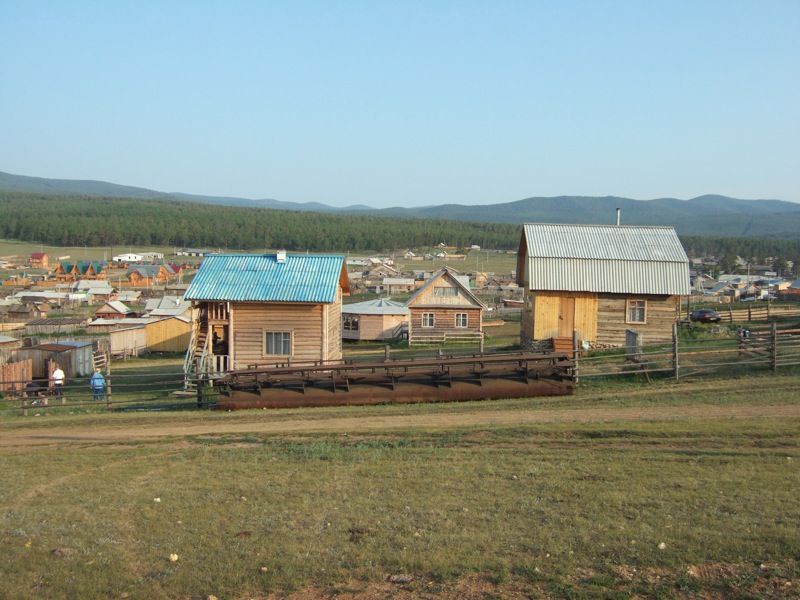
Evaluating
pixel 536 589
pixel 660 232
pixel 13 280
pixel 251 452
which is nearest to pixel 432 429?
pixel 251 452

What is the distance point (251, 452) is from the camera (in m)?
16.2

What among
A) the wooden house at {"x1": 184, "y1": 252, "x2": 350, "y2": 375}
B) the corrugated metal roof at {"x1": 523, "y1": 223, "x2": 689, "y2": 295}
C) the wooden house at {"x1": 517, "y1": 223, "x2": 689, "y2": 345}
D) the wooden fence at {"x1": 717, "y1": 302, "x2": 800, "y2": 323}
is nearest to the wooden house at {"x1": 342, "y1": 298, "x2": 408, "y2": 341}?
the corrugated metal roof at {"x1": 523, "y1": 223, "x2": 689, "y2": 295}

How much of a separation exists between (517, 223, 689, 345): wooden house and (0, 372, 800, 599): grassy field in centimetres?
1273

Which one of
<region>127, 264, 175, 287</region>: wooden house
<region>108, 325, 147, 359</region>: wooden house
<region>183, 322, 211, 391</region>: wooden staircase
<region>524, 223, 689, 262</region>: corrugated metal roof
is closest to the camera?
<region>183, 322, 211, 391</region>: wooden staircase

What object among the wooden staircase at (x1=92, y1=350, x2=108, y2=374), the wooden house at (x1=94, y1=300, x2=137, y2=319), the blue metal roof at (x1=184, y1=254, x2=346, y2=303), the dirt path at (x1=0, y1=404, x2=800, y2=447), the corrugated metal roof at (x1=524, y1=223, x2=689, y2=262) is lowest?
the wooden staircase at (x1=92, y1=350, x2=108, y2=374)

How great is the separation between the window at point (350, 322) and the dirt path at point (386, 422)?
31.8 meters

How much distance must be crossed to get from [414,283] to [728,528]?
98420mm

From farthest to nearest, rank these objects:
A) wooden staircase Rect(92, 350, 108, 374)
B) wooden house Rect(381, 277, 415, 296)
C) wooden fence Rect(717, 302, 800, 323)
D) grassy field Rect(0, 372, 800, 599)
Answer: wooden house Rect(381, 277, 415, 296) < wooden fence Rect(717, 302, 800, 323) < wooden staircase Rect(92, 350, 108, 374) < grassy field Rect(0, 372, 800, 599)

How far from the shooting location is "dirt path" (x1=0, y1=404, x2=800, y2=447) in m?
18.5

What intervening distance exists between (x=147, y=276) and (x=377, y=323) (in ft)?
243

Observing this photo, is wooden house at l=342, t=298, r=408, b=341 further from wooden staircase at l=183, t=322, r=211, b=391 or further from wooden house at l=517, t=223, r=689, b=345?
wooden staircase at l=183, t=322, r=211, b=391

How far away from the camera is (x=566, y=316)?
32625 mm

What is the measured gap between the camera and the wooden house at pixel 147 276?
11577 centimetres

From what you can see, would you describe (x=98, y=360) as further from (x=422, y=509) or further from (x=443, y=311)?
(x=422, y=509)
